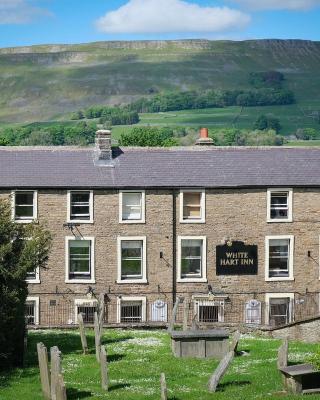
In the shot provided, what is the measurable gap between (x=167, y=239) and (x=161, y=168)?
4769mm

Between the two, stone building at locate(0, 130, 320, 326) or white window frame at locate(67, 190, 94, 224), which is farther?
white window frame at locate(67, 190, 94, 224)

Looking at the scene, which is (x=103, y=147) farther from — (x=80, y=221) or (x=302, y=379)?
(x=302, y=379)

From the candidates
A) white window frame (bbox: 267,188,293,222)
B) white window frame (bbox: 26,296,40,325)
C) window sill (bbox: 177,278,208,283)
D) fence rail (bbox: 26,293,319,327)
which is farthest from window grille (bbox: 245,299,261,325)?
white window frame (bbox: 26,296,40,325)

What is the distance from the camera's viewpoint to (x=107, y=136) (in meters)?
57.3

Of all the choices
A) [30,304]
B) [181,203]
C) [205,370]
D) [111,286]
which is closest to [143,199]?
[181,203]

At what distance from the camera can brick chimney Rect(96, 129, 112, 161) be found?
56.5 meters

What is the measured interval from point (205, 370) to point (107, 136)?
28400 millimetres

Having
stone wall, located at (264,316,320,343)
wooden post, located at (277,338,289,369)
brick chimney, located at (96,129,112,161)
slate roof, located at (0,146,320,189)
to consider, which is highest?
brick chimney, located at (96,129,112,161)

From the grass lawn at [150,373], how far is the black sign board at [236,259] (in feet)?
47.6

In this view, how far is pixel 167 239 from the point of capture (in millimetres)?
54531

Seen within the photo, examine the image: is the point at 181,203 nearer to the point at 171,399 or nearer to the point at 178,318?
the point at 178,318

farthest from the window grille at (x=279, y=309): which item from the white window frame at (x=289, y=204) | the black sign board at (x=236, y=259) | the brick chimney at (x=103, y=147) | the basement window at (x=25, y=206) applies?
the basement window at (x=25, y=206)

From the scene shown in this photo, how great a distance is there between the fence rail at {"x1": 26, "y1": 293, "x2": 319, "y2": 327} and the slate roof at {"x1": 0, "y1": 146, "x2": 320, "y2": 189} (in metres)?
7.34

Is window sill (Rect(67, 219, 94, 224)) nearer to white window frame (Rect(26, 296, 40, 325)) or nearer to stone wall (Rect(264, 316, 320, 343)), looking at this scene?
white window frame (Rect(26, 296, 40, 325))
